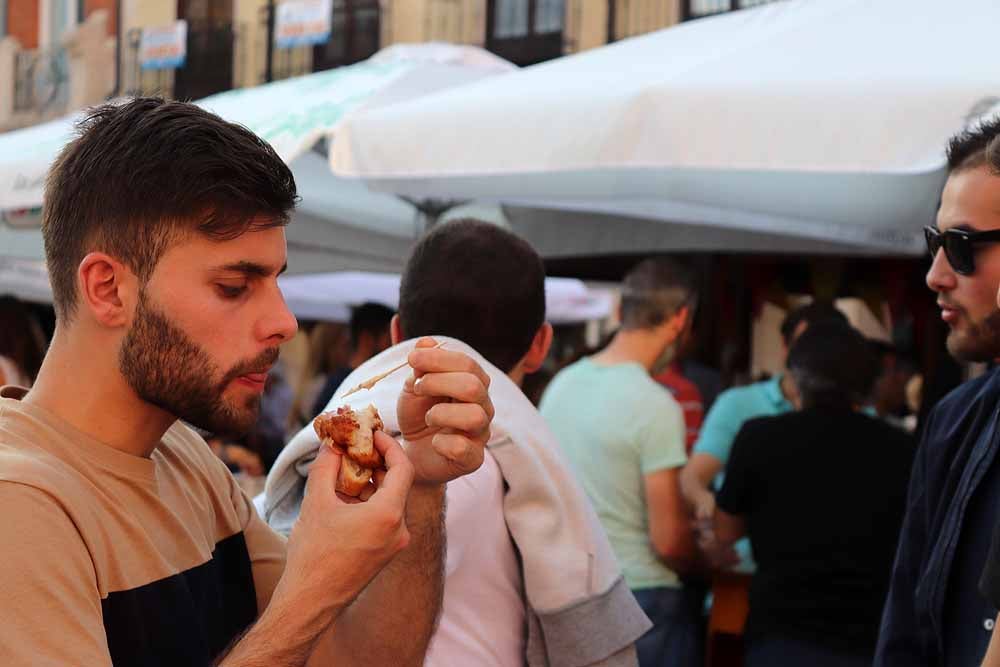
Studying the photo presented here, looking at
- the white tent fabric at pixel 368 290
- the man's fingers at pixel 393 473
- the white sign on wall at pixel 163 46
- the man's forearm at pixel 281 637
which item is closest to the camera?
the man's forearm at pixel 281 637

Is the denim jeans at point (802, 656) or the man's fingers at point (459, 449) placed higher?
the man's fingers at point (459, 449)

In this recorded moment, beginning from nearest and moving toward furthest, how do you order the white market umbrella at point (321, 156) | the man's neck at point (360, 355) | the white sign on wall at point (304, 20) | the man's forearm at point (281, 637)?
the man's forearm at point (281, 637) → the white market umbrella at point (321, 156) → the man's neck at point (360, 355) → the white sign on wall at point (304, 20)

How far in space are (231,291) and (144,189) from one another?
0.59 feet

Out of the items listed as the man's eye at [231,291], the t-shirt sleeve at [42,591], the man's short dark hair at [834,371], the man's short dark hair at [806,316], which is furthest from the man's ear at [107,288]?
the man's short dark hair at [806,316]

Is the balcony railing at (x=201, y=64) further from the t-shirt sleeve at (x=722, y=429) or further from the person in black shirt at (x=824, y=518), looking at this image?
the person in black shirt at (x=824, y=518)

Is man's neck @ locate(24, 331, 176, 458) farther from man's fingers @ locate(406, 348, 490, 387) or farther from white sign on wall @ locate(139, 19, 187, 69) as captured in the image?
white sign on wall @ locate(139, 19, 187, 69)

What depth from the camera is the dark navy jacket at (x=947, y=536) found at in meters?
2.71

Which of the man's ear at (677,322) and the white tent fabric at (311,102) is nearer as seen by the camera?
the man's ear at (677,322)

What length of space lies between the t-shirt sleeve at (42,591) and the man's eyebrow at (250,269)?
1.31 ft

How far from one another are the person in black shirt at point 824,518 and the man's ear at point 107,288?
2689 mm

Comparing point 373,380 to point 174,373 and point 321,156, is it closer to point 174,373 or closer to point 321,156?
point 174,373

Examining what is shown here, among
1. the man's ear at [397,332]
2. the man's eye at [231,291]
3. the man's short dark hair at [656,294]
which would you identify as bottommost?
the man's short dark hair at [656,294]

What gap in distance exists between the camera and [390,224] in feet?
21.8

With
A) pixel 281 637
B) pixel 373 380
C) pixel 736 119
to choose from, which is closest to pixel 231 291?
pixel 373 380
